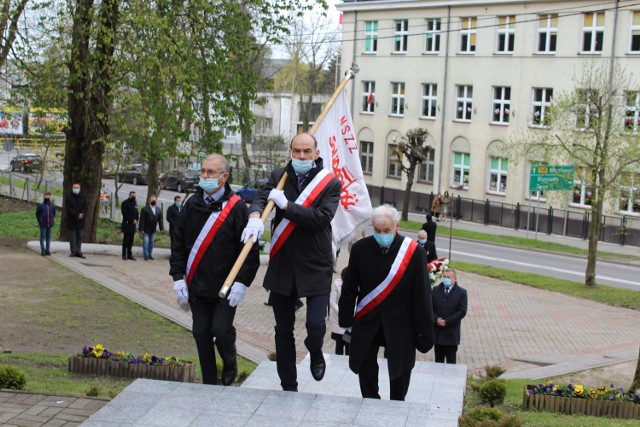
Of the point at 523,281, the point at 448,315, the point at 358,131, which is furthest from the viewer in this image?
the point at 358,131

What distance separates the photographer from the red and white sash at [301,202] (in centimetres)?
774

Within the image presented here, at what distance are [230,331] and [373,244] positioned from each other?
4.51 ft

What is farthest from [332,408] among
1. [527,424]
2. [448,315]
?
[448,315]

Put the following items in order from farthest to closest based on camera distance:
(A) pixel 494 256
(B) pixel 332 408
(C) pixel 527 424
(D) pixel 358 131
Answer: (D) pixel 358 131 < (A) pixel 494 256 < (C) pixel 527 424 < (B) pixel 332 408

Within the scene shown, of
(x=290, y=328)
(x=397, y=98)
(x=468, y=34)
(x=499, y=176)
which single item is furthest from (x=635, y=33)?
(x=290, y=328)

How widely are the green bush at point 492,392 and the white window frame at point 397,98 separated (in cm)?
4805

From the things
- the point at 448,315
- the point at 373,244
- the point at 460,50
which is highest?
the point at 460,50

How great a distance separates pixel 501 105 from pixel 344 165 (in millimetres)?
43666

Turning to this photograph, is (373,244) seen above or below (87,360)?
above

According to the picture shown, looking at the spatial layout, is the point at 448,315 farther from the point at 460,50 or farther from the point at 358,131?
the point at 358,131

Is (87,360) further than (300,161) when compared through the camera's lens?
Yes

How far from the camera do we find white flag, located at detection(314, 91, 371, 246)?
32.1 feet

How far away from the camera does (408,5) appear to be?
56.1 metres

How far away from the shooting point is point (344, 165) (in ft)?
32.9
